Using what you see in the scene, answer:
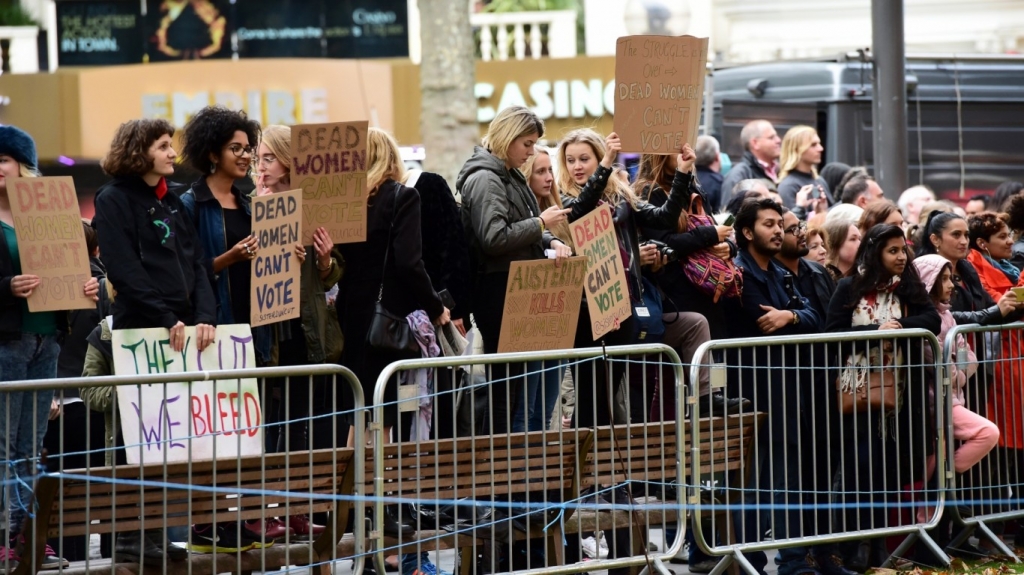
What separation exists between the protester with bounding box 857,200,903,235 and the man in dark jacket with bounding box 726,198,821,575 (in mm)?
794

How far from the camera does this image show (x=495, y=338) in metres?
7.68

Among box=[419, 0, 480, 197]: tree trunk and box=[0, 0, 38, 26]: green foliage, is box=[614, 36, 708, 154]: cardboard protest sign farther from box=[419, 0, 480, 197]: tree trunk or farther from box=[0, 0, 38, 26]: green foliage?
box=[0, 0, 38, 26]: green foliage

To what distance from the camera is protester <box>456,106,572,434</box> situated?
746cm

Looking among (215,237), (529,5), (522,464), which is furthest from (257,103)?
(522,464)

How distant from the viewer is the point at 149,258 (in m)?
6.61

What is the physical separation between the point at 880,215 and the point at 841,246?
29 centimetres

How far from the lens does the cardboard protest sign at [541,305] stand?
7156 mm

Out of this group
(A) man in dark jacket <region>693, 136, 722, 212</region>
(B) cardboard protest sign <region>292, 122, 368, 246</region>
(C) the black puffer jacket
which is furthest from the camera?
(A) man in dark jacket <region>693, 136, 722, 212</region>

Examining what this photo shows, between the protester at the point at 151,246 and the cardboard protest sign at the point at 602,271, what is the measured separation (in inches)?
72.8

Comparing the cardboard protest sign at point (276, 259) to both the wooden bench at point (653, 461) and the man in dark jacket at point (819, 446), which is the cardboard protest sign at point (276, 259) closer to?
the wooden bench at point (653, 461)

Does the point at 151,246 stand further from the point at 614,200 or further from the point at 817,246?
the point at 817,246

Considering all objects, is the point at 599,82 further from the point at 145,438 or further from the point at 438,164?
the point at 145,438

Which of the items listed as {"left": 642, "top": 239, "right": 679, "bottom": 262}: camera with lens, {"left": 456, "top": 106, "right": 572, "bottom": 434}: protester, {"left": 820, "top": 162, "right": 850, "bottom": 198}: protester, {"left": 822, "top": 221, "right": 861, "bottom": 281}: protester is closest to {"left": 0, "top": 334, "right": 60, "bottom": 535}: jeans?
{"left": 456, "top": 106, "right": 572, "bottom": 434}: protester

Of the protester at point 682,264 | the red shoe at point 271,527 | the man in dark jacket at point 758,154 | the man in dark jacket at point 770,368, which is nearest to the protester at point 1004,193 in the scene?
the man in dark jacket at point 758,154
